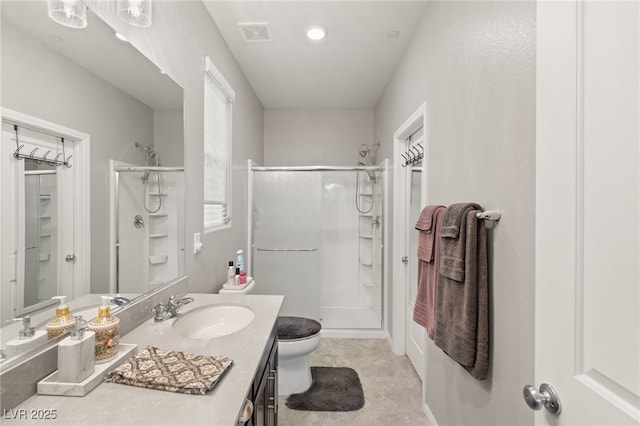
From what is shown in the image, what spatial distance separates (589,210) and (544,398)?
45 centimetres

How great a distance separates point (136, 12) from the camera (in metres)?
1.23

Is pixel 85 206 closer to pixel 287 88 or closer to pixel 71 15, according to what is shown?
pixel 71 15

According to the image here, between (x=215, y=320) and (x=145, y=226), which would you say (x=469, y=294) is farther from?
(x=145, y=226)

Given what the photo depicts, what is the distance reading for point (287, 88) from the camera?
3.22 meters

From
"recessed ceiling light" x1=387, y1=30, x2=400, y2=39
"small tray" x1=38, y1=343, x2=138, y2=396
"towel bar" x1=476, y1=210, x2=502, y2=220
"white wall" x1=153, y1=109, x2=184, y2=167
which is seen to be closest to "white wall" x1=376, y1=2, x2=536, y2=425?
"towel bar" x1=476, y1=210, x2=502, y2=220

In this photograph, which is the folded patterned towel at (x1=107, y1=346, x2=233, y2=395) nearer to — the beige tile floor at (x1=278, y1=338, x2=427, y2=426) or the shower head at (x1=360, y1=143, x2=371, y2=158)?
the beige tile floor at (x1=278, y1=338, x2=427, y2=426)

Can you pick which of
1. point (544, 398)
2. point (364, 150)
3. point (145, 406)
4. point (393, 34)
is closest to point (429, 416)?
point (544, 398)

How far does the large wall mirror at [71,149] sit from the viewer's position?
75cm

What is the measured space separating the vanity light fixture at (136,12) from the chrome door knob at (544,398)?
6.08 ft

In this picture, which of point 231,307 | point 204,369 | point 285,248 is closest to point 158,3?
point 231,307

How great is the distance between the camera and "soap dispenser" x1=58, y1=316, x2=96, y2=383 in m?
0.75

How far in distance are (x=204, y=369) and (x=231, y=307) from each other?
65 cm

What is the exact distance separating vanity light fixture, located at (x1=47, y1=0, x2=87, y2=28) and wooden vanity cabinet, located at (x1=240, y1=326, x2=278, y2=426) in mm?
1271

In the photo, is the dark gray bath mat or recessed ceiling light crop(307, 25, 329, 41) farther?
recessed ceiling light crop(307, 25, 329, 41)
